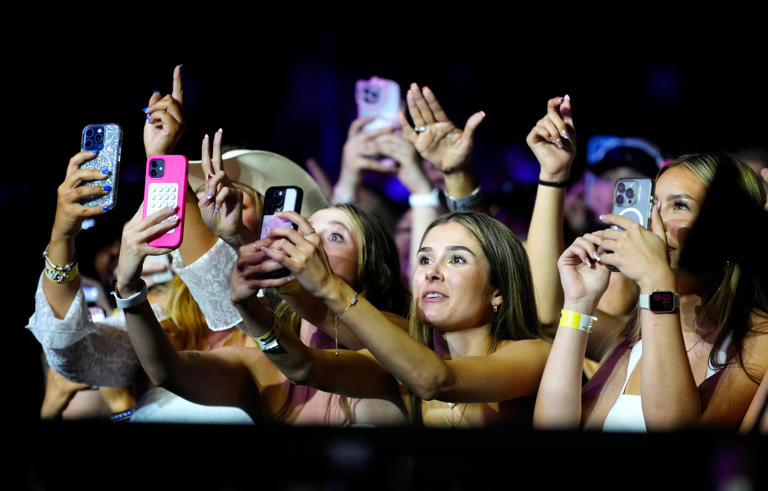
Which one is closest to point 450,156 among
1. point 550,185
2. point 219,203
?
point 550,185

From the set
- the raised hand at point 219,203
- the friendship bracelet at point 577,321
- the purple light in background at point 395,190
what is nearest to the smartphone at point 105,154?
the raised hand at point 219,203

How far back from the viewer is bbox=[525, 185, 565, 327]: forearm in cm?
222

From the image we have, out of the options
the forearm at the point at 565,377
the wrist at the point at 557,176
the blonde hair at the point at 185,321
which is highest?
the wrist at the point at 557,176

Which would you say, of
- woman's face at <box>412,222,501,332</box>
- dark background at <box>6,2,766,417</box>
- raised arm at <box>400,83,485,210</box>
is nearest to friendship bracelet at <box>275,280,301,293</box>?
woman's face at <box>412,222,501,332</box>

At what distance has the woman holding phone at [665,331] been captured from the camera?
161 cm

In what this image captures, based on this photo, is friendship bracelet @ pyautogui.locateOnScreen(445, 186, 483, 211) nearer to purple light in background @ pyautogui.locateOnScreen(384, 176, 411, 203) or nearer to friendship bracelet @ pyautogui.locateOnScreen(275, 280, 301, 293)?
friendship bracelet @ pyautogui.locateOnScreen(275, 280, 301, 293)

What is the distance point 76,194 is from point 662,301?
51.1 inches

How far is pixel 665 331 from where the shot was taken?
5.26 ft

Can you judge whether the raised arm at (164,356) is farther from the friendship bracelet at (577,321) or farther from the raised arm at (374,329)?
the friendship bracelet at (577,321)

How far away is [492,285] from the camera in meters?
2.10

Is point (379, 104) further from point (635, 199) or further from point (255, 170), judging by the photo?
point (635, 199)

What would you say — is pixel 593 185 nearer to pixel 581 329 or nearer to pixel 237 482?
pixel 581 329

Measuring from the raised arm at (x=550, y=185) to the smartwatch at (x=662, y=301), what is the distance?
65 cm

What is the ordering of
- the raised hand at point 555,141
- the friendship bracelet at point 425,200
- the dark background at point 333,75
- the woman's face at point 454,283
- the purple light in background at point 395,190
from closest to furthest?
the woman's face at point 454,283, the raised hand at point 555,141, the friendship bracelet at point 425,200, the dark background at point 333,75, the purple light in background at point 395,190
